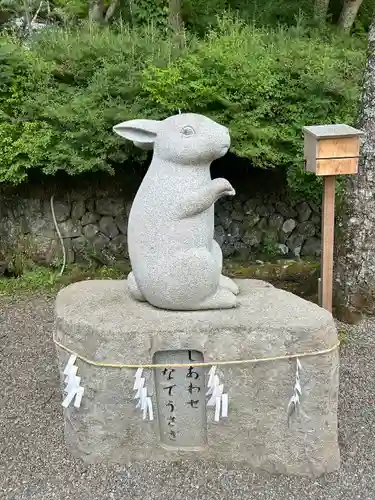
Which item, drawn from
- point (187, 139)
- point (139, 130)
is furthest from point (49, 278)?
Answer: point (187, 139)

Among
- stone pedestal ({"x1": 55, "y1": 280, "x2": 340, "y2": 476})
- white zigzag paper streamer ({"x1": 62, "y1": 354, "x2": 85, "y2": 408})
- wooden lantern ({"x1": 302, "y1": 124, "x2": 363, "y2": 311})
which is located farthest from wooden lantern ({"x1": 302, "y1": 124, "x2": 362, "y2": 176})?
white zigzag paper streamer ({"x1": 62, "y1": 354, "x2": 85, "y2": 408})

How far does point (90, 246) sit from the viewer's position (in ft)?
22.2

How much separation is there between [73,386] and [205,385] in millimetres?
701

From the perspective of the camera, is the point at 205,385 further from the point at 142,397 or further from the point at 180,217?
the point at 180,217

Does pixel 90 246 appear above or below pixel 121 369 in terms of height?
below

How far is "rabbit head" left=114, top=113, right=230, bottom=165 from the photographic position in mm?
3002

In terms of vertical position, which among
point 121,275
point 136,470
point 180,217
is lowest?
point 121,275

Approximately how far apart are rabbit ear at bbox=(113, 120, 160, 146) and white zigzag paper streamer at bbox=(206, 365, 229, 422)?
130 cm

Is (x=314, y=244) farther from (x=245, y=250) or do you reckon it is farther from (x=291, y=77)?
(x=291, y=77)

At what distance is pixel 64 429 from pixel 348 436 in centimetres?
168

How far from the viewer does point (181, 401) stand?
3.07m

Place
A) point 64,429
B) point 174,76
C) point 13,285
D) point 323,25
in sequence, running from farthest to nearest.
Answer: point 323,25 < point 13,285 < point 174,76 < point 64,429

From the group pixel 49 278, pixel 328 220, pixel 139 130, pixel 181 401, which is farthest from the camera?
pixel 49 278

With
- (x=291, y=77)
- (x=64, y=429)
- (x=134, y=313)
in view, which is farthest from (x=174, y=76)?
(x=64, y=429)
